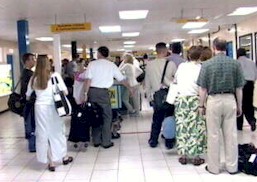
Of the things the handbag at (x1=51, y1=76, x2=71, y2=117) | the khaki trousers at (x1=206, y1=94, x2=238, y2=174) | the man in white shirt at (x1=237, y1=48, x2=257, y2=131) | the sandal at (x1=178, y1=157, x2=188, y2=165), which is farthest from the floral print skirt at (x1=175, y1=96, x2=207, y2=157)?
the man in white shirt at (x1=237, y1=48, x2=257, y2=131)

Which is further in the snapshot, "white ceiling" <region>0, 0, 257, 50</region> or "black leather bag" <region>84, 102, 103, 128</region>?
"white ceiling" <region>0, 0, 257, 50</region>

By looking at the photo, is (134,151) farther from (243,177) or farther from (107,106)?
(243,177)

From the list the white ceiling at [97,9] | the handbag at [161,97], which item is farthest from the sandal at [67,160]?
the white ceiling at [97,9]

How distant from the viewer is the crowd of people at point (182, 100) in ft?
14.8

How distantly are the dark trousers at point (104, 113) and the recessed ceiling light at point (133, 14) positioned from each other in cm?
355

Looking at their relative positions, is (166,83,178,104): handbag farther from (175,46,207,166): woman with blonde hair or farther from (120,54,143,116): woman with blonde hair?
(120,54,143,116): woman with blonde hair

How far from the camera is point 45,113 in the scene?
16.5 ft

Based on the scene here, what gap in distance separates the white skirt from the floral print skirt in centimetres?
155

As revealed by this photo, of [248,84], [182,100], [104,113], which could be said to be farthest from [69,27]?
[182,100]

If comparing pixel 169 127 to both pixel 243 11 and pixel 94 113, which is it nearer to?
pixel 94 113

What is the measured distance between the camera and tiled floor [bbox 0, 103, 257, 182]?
15.3ft

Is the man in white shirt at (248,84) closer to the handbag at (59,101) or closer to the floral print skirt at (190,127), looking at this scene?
the floral print skirt at (190,127)

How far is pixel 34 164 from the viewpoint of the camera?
552cm

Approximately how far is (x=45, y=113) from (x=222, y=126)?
216cm
